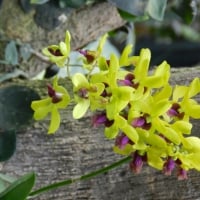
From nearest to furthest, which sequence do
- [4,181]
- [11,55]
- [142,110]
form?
[142,110], [4,181], [11,55]

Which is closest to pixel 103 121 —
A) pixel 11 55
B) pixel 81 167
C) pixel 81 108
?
pixel 81 108

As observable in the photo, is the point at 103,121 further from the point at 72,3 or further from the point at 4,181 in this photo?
the point at 72,3

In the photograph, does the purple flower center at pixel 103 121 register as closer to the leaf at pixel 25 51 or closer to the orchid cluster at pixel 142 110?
the orchid cluster at pixel 142 110

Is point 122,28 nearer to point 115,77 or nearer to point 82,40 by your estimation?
point 82,40

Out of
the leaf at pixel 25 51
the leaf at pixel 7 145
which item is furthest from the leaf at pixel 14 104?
the leaf at pixel 25 51

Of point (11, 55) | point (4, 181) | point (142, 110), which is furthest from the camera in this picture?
point (11, 55)
